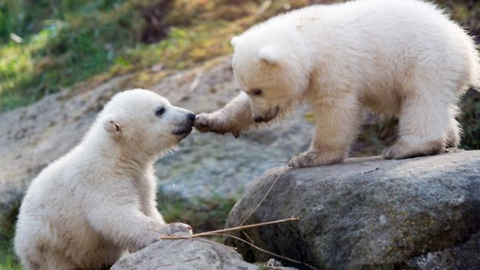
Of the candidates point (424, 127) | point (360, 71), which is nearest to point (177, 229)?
point (360, 71)

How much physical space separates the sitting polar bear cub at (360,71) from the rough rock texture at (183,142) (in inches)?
99.4

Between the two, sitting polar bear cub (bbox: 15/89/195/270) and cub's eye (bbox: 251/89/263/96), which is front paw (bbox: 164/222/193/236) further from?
cub's eye (bbox: 251/89/263/96)

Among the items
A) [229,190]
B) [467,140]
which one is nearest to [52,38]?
[229,190]

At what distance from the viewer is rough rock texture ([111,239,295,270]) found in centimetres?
556

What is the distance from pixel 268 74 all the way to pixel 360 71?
739 millimetres

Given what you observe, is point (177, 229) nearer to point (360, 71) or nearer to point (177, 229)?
→ point (177, 229)

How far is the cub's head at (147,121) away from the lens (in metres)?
7.21

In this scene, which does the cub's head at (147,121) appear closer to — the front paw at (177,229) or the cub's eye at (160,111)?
the cub's eye at (160,111)

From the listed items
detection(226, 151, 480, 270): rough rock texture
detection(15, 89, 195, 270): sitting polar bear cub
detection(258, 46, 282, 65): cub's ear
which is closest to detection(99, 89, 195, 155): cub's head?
detection(15, 89, 195, 270): sitting polar bear cub

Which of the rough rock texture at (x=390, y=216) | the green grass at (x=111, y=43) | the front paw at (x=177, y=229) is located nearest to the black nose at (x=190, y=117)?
the front paw at (x=177, y=229)

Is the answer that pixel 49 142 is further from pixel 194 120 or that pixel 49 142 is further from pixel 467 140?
pixel 467 140

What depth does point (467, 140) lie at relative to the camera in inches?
376

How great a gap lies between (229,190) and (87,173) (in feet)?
8.84

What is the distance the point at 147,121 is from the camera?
7266 millimetres
